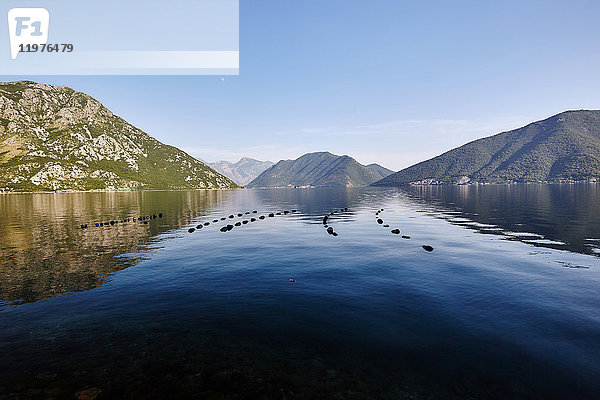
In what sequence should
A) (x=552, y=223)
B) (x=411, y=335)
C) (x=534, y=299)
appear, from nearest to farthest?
(x=411, y=335) → (x=534, y=299) → (x=552, y=223)

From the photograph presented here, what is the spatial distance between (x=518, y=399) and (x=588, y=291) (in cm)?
2273

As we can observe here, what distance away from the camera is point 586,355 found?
56.7 feet

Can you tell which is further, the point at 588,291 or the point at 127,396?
the point at 588,291

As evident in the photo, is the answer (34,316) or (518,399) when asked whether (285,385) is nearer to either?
(518,399)

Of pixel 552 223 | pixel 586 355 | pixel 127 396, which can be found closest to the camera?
pixel 127 396

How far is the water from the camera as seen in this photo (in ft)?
48.4

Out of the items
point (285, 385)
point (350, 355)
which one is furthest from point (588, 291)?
point (285, 385)

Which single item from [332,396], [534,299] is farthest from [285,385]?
[534,299]

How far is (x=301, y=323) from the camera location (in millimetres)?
21438

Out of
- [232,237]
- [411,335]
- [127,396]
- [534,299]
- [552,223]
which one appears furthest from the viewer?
[552,223]

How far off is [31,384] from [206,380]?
360 inches

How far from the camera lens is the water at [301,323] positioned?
14766mm

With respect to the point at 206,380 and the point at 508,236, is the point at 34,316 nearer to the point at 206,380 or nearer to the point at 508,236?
the point at 206,380

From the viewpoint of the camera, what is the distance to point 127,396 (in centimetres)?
1365
